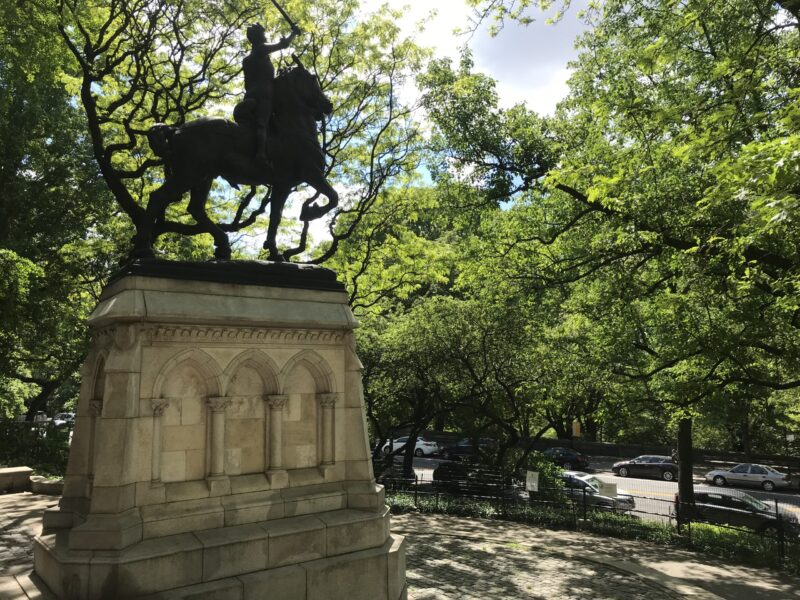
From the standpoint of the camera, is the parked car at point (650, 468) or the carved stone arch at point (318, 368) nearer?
the carved stone arch at point (318, 368)

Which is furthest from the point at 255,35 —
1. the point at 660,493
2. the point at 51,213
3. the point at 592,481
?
the point at 660,493

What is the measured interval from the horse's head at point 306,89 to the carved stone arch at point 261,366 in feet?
11.9

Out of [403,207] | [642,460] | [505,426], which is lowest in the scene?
[642,460]

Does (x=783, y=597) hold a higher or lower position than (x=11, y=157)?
lower

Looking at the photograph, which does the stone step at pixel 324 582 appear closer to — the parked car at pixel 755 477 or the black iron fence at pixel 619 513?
the black iron fence at pixel 619 513

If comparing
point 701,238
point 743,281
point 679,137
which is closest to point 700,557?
point 743,281

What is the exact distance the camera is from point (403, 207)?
18.4 metres

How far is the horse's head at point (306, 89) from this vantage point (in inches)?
301

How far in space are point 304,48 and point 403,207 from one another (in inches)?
228

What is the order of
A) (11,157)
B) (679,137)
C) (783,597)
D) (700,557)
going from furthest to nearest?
(11,157)
(700,557)
(679,137)
(783,597)

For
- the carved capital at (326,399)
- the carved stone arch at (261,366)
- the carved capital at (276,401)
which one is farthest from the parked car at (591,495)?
the carved stone arch at (261,366)

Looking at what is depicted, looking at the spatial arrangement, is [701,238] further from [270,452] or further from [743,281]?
[270,452]

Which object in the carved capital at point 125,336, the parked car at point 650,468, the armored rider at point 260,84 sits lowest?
the parked car at point 650,468

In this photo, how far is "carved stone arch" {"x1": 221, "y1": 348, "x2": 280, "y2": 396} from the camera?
638 cm
